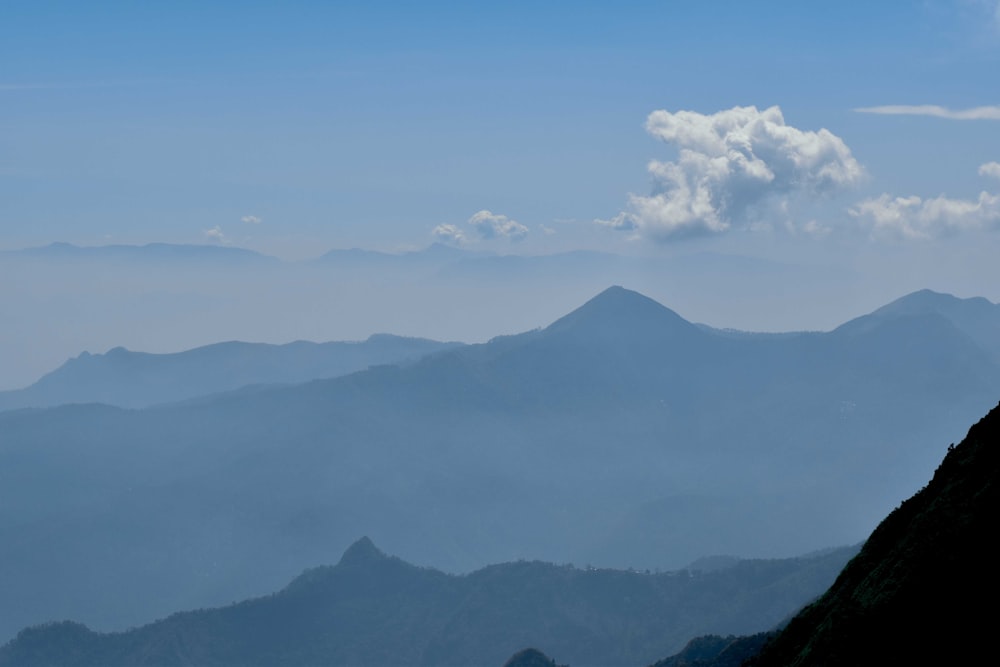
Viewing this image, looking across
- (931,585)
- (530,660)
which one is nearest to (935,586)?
(931,585)

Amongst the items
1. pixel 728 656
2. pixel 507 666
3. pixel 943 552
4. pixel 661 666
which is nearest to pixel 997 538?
pixel 943 552

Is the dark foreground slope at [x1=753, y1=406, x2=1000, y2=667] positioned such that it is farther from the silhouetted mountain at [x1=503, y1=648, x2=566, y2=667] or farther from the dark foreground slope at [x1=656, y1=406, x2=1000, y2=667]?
the silhouetted mountain at [x1=503, y1=648, x2=566, y2=667]

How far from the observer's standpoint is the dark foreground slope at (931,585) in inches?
1791

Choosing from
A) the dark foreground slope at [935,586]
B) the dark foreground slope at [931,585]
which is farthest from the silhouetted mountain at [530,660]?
the dark foreground slope at [935,586]

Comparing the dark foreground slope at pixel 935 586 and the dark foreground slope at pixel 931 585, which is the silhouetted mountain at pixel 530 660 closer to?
the dark foreground slope at pixel 931 585

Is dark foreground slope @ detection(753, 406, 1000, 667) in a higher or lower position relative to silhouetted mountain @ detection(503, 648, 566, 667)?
higher

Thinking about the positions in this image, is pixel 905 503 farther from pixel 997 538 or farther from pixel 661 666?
pixel 661 666

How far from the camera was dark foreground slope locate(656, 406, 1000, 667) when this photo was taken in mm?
45500

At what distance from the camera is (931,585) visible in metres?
48.2

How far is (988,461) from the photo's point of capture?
55.7 meters

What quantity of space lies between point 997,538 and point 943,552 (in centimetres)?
252

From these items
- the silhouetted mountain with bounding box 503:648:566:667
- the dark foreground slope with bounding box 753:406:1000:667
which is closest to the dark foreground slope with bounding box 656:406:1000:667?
the dark foreground slope with bounding box 753:406:1000:667

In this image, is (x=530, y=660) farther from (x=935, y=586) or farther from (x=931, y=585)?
(x=935, y=586)

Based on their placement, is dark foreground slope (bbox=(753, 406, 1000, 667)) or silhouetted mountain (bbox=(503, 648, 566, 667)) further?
silhouetted mountain (bbox=(503, 648, 566, 667))
